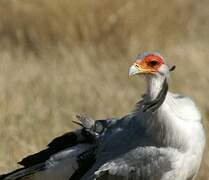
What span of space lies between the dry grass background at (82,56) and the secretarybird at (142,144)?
133 centimetres

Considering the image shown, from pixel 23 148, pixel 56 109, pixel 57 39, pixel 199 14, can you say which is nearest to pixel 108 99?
pixel 56 109

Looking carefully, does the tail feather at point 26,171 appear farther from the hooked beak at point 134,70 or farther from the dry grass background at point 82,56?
the dry grass background at point 82,56

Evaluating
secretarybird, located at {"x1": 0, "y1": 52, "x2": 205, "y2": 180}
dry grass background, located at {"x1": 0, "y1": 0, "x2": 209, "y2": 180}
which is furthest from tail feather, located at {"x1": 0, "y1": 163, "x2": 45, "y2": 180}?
dry grass background, located at {"x1": 0, "y1": 0, "x2": 209, "y2": 180}

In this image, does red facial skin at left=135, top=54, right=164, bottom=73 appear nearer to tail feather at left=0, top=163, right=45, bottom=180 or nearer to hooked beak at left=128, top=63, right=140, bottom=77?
hooked beak at left=128, top=63, right=140, bottom=77

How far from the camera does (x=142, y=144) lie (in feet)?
19.2

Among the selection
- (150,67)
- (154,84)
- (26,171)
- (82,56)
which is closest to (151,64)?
(150,67)

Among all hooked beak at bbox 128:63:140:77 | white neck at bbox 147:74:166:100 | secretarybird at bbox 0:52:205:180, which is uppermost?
hooked beak at bbox 128:63:140:77

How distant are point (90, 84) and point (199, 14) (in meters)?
3.28

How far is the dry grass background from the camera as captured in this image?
Answer: 804cm

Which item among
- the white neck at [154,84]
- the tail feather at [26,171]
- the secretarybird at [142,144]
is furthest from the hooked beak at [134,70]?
the tail feather at [26,171]

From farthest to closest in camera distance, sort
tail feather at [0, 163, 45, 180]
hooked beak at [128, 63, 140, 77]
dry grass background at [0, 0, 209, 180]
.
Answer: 1. dry grass background at [0, 0, 209, 180]
2. tail feather at [0, 163, 45, 180]
3. hooked beak at [128, 63, 140, 77]

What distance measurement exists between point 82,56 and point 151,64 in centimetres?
397

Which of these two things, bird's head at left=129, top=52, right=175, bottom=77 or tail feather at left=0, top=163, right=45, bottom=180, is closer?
bird's head at left=129, top=52, right=175, bottom=77

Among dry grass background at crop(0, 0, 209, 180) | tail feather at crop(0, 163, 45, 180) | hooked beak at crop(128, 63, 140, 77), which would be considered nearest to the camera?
hooked beak at crop(128, 63, 140, 77)
